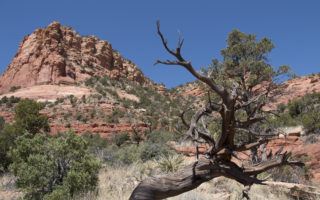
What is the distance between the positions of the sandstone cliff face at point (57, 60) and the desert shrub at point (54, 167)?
50.9 meters

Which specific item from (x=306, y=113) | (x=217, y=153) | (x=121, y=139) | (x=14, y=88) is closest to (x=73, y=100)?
(x=14, y=88)

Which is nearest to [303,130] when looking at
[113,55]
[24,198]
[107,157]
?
[107,157]

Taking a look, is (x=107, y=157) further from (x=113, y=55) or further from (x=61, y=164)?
(x=113, y=55)

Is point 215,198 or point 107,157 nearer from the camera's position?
point 215,198

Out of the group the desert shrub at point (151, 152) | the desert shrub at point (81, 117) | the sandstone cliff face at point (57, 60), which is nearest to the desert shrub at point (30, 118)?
→ the desert shrub at point (151, 152)

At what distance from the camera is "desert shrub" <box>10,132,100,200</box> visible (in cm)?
900

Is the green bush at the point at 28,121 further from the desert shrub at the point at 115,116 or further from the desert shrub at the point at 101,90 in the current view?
the desert shrub at the point at 101,90

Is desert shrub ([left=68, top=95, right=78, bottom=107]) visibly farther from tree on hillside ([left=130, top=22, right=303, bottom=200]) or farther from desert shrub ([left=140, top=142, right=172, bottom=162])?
tree on hillside ([left=130, top=22, right=303, bottom=200])

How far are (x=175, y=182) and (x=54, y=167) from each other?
16.6ft

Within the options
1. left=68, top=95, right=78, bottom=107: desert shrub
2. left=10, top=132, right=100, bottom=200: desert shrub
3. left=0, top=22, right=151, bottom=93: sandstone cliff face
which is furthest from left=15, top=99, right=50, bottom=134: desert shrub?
left=0, top=22, right=151, bottom=93: sandstone cliff face

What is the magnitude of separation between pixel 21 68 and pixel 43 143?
57226 millimetres

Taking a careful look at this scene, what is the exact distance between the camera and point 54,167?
9.54 meters

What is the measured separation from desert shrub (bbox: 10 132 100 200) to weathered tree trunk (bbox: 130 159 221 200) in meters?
3.73

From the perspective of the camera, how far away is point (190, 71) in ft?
16.2
